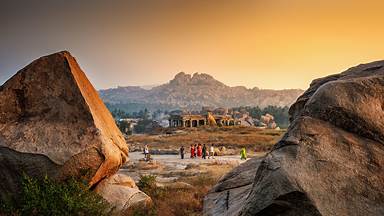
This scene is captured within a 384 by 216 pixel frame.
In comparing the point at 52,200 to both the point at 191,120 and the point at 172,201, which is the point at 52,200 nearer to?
the point at 172,201

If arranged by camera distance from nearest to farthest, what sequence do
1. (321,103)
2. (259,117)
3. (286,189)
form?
1. (286,189)
2. (321,103)
3. (259,117)

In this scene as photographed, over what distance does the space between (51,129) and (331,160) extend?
26.9 ft

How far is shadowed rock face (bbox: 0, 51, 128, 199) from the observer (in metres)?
11.0

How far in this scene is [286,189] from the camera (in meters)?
5.32

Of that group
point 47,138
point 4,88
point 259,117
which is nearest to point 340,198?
point 47,138

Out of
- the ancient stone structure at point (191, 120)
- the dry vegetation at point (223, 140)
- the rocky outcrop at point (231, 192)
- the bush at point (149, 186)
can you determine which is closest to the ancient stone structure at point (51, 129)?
the rocky outcrop at point (231, 192)

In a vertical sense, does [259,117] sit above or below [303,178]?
below

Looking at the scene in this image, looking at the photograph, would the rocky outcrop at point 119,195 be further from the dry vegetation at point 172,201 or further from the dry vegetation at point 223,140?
the dry vegetation at point 223,140

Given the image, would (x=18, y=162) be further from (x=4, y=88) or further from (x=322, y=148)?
(x=322, y=148)

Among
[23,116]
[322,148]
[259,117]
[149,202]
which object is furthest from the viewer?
[259,117]

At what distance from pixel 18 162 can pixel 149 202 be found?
458 centimetres

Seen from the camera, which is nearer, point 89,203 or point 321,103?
point 321,103

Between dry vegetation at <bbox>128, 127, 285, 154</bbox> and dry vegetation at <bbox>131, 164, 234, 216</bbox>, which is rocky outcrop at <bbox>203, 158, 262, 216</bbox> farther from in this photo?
dry vegetation at <bbox>128, 127, 285, 154</bbox>

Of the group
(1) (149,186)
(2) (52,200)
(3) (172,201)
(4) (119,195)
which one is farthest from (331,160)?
(1) (149,186)
